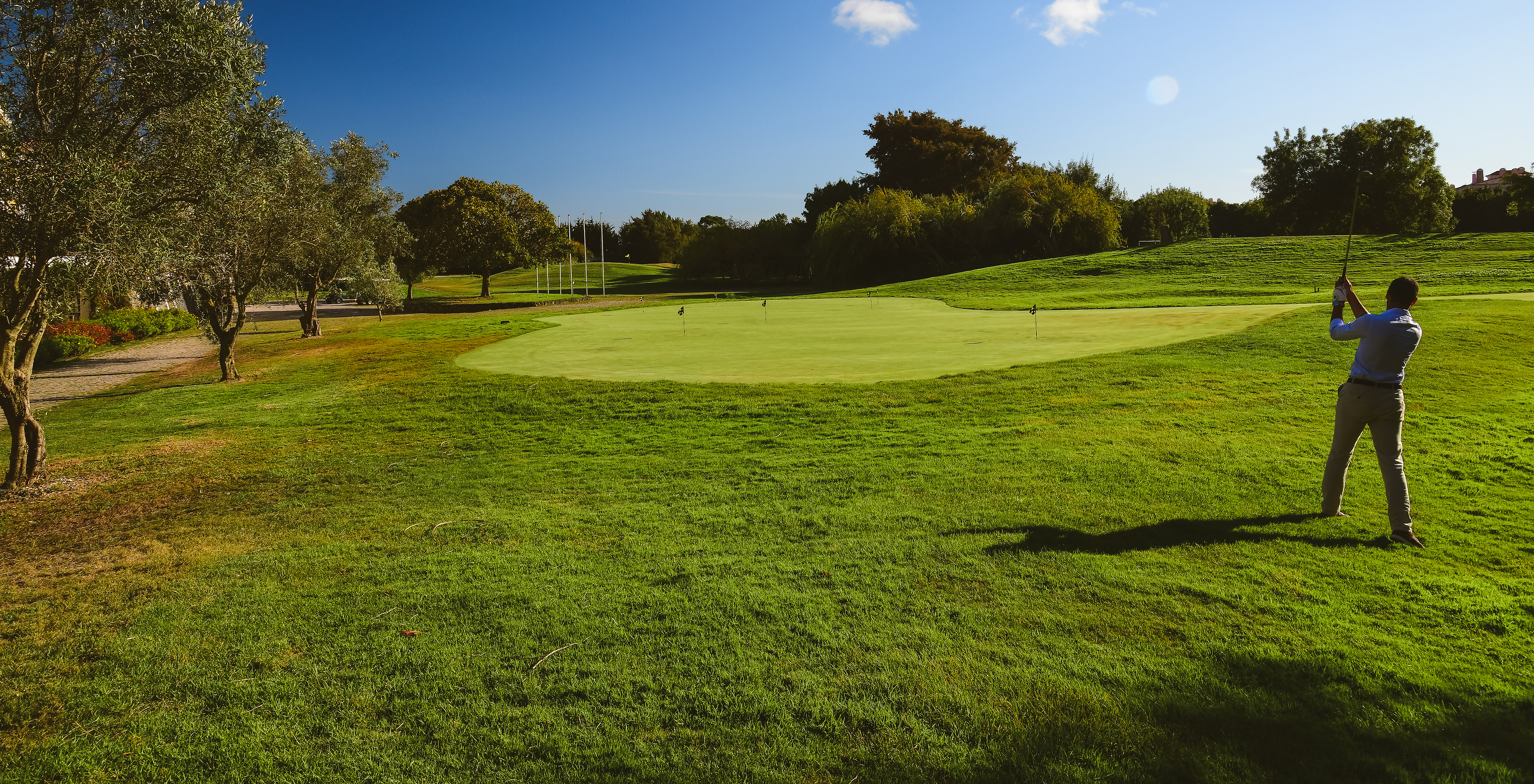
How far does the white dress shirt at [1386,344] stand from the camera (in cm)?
596

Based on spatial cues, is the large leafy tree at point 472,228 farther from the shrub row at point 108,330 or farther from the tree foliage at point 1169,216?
the tree foliage at point 1169,216

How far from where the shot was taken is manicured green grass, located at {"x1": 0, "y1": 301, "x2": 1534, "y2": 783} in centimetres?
347

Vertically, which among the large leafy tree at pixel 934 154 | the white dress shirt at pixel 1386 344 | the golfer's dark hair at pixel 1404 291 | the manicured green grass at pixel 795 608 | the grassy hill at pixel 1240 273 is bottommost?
the manicured green grass at pixel 795 608

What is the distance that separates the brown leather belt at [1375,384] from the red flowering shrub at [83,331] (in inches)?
1203

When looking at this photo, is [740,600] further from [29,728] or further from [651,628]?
[29,728]

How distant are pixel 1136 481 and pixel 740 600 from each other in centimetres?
454

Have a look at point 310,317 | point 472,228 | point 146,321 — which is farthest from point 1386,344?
point 472,228

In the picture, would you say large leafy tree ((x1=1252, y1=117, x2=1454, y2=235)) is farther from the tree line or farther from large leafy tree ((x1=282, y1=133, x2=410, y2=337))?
large leafy tree ((x1=282, y1=133, x2=410, y2=337))

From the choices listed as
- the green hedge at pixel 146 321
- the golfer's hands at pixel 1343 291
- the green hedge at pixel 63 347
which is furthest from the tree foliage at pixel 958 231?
the golfer's hands at pixel 1343 291

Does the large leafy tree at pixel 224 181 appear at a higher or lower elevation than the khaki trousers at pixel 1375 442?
higher

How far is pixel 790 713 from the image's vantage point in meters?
3.71

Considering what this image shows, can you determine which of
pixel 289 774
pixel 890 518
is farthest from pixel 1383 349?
pixel 289 774

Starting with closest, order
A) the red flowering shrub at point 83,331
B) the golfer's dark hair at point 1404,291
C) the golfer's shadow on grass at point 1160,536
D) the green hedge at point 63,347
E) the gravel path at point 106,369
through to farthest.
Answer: the golfer's shadow on grass at point 1160,536, the golfer's dark hair at point 1404,291, the gravel path at point 106,369, the green hedge at point 63,347, the red flowering shrub at point 83,331

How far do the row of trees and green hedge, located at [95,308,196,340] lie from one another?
2248 cm
